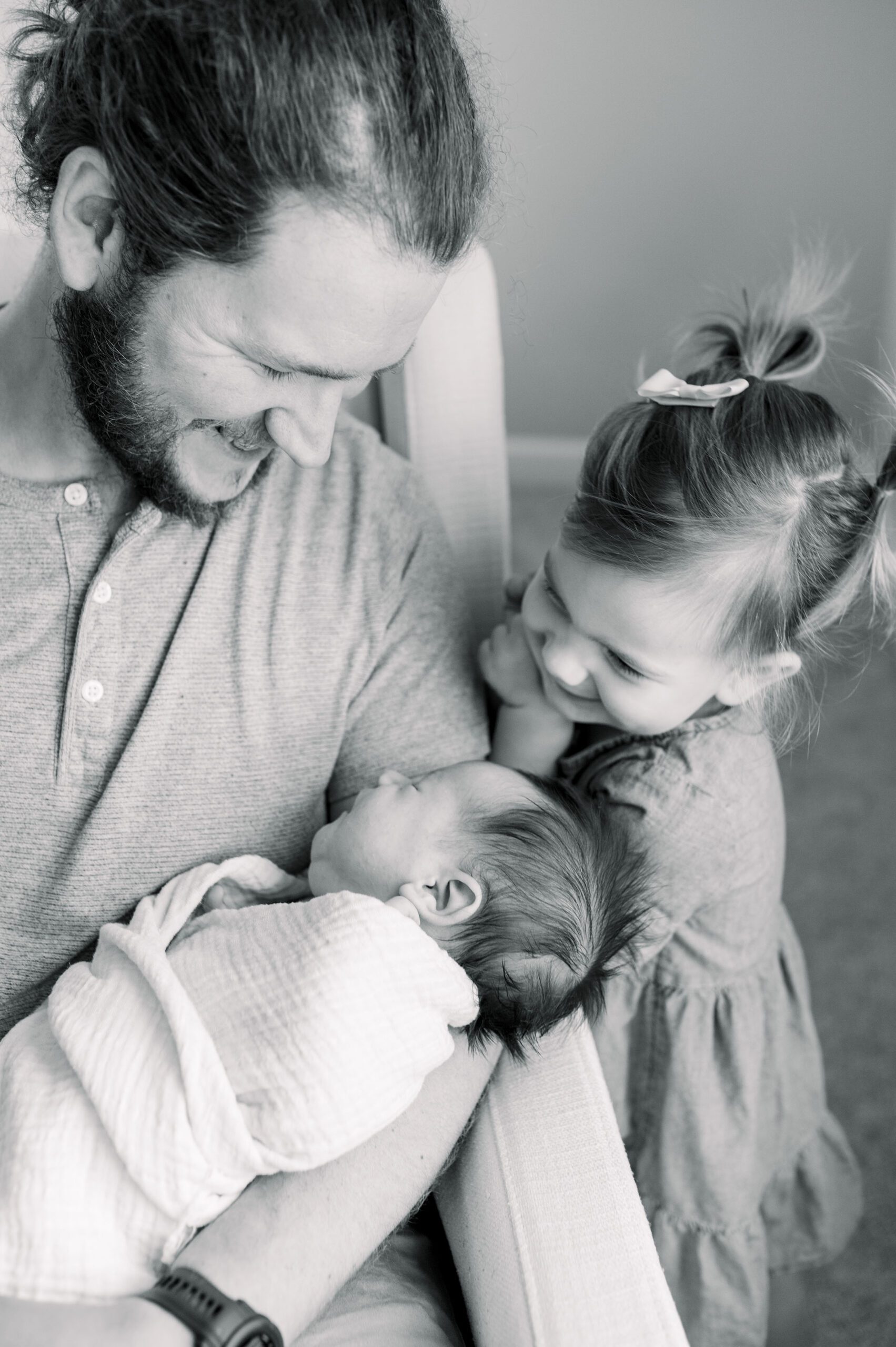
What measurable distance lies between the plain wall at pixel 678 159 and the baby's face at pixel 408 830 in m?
1.03

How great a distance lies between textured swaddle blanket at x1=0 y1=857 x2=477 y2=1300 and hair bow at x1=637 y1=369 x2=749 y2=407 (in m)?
0.59

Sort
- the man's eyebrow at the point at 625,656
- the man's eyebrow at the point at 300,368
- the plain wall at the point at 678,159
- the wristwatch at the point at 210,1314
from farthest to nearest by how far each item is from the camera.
→ the plain wall at the point at 678,159 < the man's eyebrow at the point at 625,656 < the man's eyebrow at the point at 300,368 < the wristwatch at the point at 210,1314

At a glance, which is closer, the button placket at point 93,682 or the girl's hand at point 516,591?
the button placket at point 93,682

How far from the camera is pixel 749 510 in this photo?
1247 mm

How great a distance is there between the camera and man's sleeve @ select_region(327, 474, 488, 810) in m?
1.34

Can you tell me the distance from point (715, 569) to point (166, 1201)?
777 mm

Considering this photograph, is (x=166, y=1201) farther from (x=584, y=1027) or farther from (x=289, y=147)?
(x=289, y=147)

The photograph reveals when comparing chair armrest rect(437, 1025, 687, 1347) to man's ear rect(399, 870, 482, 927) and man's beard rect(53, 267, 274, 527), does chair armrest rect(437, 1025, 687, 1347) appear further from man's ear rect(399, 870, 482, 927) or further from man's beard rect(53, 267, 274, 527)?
man's beard rect(53, 267, 274, 527)

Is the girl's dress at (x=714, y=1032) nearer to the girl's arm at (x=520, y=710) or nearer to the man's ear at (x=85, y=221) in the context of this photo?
the girl's arm at (x=520, y=710)

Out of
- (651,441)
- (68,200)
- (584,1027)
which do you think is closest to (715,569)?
(651,441)

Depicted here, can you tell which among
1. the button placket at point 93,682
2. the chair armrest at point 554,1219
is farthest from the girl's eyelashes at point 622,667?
the button placket at point 93,682

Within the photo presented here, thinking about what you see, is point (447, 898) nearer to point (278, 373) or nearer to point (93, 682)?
point (93, 682)

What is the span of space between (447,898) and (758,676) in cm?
43

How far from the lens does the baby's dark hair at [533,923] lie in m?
1.16
